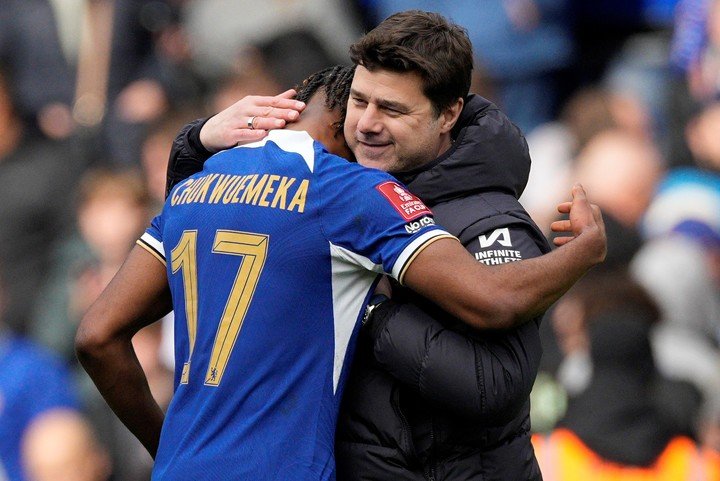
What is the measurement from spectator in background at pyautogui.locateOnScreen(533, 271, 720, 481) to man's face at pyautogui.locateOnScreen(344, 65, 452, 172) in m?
2.97

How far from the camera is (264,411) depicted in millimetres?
3326

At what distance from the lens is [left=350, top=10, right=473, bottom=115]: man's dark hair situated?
348 centimetres

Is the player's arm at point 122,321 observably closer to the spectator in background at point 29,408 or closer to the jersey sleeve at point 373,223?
the jersey sleeve at point 373,223

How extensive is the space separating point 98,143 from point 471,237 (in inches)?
226

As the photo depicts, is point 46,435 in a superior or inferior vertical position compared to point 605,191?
inferior

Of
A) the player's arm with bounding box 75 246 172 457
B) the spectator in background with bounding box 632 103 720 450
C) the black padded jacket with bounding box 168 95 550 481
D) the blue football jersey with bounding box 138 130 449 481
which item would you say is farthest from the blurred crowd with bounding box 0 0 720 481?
the blue football jersey with bounding box 138 130 449 481

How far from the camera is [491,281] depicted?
128 inches

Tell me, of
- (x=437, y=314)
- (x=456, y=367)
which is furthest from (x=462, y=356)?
(x=437, y=314)

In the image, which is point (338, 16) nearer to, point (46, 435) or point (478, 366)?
point (46, 435)

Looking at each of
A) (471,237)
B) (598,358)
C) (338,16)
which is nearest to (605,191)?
(598,358)

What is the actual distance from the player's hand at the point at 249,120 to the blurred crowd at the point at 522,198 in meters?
3.09

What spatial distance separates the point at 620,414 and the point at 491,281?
10.5 feet

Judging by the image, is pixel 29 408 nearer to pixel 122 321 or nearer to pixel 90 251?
pixel 90 251

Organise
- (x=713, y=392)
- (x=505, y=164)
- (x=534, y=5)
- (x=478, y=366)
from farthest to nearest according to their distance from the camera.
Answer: (x=534, y=5) < (x=713, y=392) < (x=505, y=164) < (x=478, y=366)
